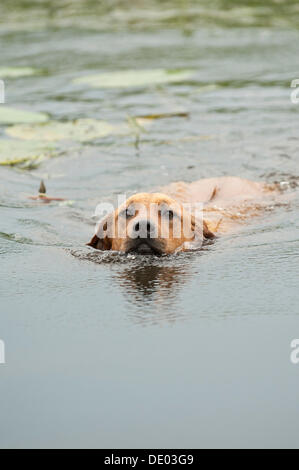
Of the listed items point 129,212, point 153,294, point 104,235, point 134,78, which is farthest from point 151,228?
point 134,78

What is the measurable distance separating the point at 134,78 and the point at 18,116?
7.66 ft

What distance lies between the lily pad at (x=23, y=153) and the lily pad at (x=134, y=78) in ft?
7.88

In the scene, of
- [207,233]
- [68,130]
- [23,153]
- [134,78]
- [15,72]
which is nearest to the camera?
[207,233]

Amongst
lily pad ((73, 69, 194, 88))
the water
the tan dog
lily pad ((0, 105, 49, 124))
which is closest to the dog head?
the tan dog

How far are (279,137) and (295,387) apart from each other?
648cm

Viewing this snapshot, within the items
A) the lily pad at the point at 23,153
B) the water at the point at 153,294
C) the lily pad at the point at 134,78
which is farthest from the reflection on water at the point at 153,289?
the lily pad at the point at 134,78

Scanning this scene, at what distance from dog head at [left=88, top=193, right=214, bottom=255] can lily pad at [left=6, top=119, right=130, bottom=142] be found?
3.57 m

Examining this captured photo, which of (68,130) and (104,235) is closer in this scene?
(104,235)

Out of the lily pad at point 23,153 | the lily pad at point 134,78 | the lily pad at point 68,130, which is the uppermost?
the lily pad at point 134,78

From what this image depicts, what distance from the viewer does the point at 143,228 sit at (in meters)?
6.44

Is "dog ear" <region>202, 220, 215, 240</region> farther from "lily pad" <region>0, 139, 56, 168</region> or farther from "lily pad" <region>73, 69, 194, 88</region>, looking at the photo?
"lily pad" <region>73, 69, 194, 88</region>

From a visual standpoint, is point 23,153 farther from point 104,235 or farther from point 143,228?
point 143,228

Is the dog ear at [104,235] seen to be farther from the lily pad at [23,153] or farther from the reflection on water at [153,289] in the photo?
the lily pad at [23,153]

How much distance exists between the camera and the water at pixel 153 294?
4.03 meters
